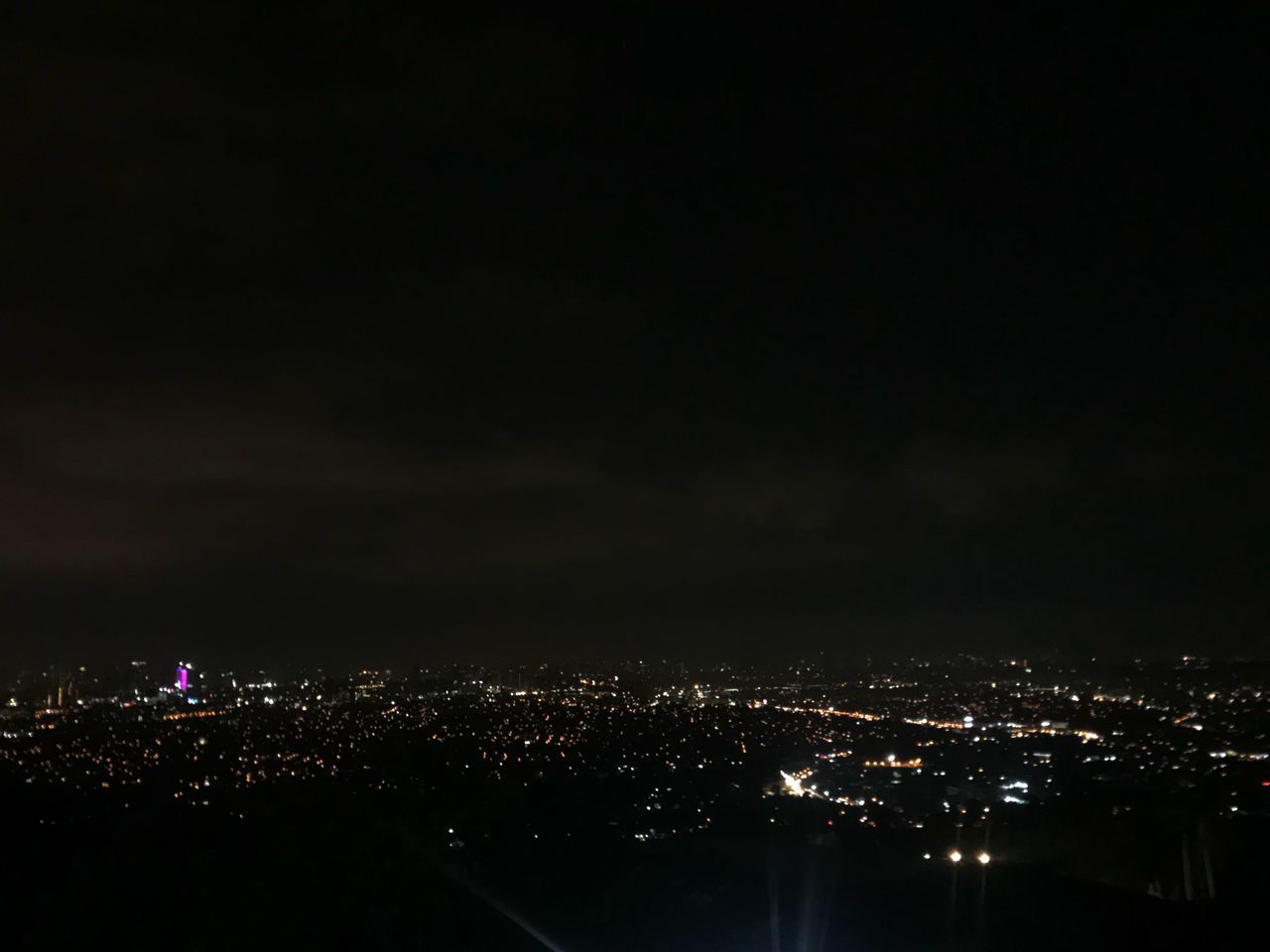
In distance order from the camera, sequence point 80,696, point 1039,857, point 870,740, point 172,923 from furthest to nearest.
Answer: point 80,696
point 870,740
point 1039,857
point 172,923

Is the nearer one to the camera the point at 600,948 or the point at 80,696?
the point at 600,948

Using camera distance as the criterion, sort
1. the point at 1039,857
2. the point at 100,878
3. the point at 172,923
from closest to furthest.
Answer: the point at 172,923 < the point at 100,878 < the point at 1039,857

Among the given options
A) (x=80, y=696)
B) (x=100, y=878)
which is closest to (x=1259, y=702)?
(x=100, y=878)

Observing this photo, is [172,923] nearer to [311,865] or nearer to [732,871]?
[311,865]

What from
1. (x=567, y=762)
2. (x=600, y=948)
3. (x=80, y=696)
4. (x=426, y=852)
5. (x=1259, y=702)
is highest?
(x=80, y=696)

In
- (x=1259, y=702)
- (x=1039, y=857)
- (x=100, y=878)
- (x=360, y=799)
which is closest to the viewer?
(x=100, y=878)

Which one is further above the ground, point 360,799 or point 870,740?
point 870,740

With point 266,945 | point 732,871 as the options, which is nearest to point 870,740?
point 732,871

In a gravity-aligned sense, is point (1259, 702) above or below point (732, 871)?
above

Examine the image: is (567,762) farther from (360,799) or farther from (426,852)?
(426,852)
